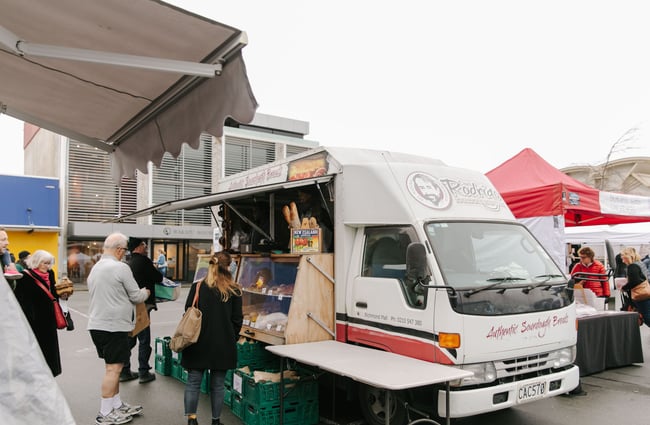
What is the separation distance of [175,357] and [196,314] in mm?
2756

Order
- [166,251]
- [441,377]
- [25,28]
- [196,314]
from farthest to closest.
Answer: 1. [166,251]
2. [196,314]
3. [441,377]
4. [25,28]

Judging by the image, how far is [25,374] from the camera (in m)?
1.38

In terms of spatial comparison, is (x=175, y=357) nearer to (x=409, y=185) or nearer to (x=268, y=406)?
(x=268, y=406)

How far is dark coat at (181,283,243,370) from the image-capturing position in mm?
4676

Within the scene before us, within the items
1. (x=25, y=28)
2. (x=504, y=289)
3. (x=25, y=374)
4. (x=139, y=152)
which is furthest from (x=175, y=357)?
(x=25, y=374)

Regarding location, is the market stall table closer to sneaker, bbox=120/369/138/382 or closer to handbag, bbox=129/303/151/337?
handbag, bbox=129/303/151/337

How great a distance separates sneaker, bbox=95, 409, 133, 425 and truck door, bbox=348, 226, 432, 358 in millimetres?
2580

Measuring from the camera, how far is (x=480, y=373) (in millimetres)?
4363

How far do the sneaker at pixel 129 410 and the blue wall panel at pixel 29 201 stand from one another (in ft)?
58.3

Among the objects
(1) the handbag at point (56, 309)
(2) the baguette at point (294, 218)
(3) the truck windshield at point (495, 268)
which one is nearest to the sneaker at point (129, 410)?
(1) the handbag at point (56, 309)

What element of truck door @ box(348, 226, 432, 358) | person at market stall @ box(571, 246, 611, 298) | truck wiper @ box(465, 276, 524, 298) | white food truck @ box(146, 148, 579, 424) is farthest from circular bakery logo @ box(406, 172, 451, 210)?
person at market stall @ box(571, 246, 611, 298)

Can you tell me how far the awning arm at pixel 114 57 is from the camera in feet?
8.54

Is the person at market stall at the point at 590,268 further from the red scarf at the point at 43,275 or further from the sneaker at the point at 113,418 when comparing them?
the red scarf at the point at 43,275

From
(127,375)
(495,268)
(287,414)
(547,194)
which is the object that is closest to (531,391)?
(495,268)
